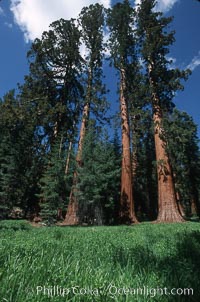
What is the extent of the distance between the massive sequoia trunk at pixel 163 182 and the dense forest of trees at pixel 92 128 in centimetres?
6

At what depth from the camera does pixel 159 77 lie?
19.7 metres

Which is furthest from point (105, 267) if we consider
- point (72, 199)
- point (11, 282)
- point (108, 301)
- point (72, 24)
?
point (72, 24)

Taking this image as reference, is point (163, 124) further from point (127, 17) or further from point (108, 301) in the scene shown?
point (108, 301)

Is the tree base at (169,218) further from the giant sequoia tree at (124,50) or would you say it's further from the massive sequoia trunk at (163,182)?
the giant sequoia tree at (124,50)

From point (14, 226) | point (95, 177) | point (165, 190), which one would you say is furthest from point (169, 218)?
point (14, 226)

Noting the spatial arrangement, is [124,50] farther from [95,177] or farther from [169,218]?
[169,218]

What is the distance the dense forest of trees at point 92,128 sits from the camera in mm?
17688

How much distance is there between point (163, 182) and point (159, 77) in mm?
8493

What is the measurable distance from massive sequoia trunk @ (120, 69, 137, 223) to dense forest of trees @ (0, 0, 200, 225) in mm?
70

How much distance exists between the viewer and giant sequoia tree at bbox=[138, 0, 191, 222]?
16.5 metres

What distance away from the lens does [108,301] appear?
1.67 metres

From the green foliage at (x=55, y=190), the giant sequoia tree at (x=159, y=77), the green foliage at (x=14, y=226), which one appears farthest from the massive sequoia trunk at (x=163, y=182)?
the green foliage at (x=14, y=226)

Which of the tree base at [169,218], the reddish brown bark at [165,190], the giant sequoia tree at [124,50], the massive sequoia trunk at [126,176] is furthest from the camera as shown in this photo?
the giant sequoia tree at [124,50]

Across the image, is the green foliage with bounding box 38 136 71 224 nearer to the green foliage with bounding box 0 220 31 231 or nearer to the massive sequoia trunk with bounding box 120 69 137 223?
the green foliage with bounding box 0 220 31 231
